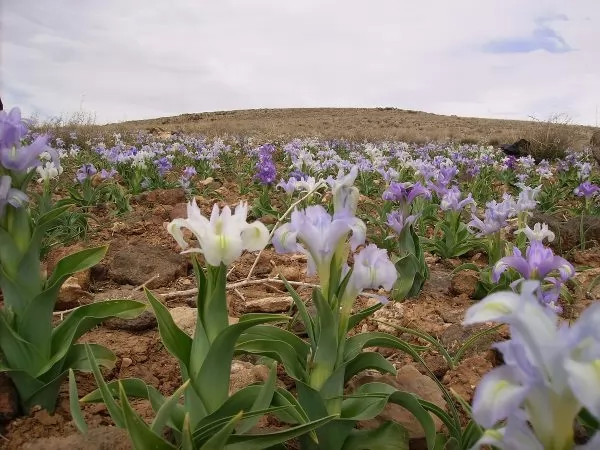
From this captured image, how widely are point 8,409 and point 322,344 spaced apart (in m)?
1.12

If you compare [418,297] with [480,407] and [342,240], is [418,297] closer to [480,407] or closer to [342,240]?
[342,240]

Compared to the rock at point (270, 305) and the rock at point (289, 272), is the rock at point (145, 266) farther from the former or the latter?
the rock at point (270, 305)

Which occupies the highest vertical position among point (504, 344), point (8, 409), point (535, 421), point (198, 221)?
point (198, 221)

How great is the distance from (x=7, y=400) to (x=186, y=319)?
3.05 feet

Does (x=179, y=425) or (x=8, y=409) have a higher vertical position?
(x=179, y=425)

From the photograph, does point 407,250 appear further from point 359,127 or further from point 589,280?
point 359,127

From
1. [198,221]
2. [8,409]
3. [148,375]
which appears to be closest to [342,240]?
[198,221]

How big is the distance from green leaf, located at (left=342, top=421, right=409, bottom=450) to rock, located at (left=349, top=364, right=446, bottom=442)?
9 centimetres

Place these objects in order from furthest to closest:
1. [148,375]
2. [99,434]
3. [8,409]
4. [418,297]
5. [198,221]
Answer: [418,297] → [148,375] → [8,409] → [99,434] → [198,221]

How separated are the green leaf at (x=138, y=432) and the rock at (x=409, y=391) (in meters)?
0.75

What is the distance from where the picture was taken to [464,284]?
11.2 feet

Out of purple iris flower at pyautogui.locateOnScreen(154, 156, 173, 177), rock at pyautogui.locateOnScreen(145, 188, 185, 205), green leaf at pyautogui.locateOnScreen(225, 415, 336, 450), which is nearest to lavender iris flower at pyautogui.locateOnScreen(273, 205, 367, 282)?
green leaf at pyautogui.locateOnScreen(225, 415, 336, 450)

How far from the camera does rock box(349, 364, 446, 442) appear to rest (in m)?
1.79

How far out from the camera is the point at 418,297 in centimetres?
339
